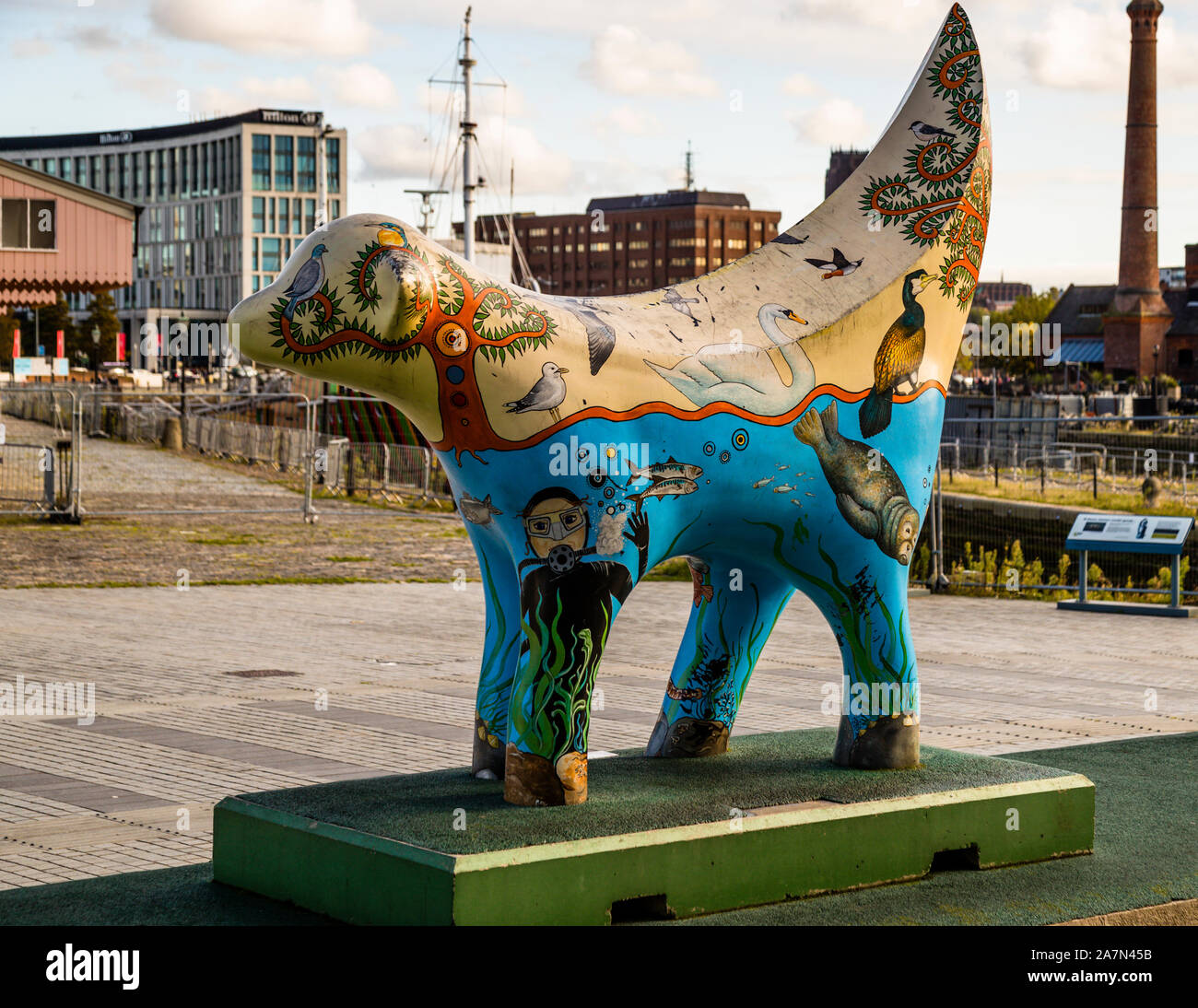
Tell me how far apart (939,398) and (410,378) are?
2249mm

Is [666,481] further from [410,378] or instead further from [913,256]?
[913,256]

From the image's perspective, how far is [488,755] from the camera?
5.52 metres

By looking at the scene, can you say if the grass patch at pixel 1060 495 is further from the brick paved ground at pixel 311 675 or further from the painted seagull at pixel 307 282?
the painted seagull at pixel 307 282

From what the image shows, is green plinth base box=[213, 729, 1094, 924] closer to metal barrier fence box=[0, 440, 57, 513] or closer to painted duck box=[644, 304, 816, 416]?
painted duck box=[644, 304, 816, 416]

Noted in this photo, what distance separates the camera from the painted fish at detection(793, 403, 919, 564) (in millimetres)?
5457

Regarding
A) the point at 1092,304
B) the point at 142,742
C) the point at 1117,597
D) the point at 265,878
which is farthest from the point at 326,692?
the point at 1092,304

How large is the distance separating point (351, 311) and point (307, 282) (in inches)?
7.2

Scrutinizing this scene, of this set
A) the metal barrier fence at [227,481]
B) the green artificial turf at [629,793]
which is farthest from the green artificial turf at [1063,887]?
the metal barrier fence at [227,481]

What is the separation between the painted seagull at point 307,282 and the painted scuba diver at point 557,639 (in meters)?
0.99

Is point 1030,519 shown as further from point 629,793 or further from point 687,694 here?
point 629,793

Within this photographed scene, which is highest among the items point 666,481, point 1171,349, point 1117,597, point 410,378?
point 1171,349

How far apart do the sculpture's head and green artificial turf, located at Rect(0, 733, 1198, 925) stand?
185 centimetres

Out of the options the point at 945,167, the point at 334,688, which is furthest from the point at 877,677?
the point at 334,688

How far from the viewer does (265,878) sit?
509 centimetres
